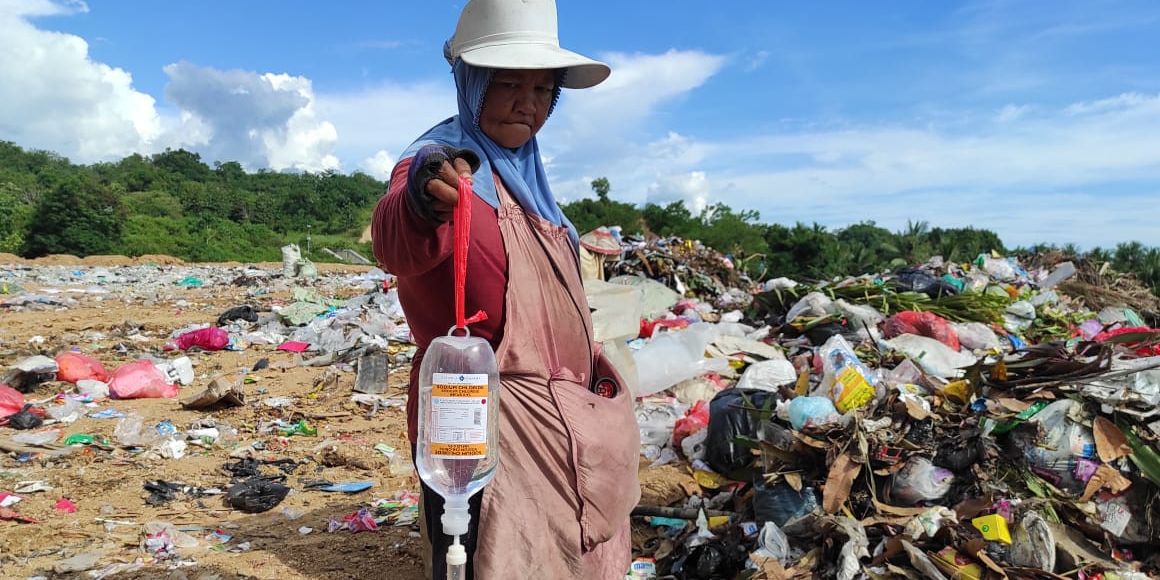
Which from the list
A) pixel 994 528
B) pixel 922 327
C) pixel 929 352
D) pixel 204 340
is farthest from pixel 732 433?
pixel 204 340

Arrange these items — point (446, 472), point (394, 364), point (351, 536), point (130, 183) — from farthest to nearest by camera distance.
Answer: point (130, 183), point (394, 364), point (351, 536), point (446, 472)

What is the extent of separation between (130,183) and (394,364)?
37594 mm

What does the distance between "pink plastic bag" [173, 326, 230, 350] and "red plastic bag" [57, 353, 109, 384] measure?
1210 millimetres

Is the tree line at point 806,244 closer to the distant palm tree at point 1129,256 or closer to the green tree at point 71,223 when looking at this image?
the distant palm tree at point 1129,256

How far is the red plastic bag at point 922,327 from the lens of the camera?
16.8ft

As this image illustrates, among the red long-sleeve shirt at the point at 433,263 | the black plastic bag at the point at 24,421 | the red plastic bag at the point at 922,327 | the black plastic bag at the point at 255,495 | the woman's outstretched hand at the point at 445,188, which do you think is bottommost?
the black plastic bag at the point at 255,495

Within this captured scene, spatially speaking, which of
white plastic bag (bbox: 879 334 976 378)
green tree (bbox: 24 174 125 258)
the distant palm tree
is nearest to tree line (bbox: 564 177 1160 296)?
the distant palm tree

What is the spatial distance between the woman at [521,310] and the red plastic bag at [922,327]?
435cm

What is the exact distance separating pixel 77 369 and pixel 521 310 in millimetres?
5413

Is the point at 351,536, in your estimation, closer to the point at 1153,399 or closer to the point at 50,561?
the point at 50,561

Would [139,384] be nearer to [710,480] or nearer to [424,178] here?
[710,480]

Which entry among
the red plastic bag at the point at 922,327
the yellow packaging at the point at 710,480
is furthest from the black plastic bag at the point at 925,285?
the yellow packaging at the point at 710,480

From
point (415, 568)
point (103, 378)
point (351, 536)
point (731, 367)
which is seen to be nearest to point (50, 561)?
point (351, 536)

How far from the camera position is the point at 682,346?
4910mm
